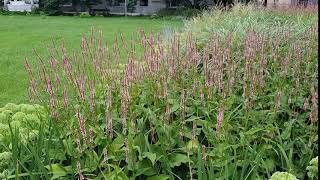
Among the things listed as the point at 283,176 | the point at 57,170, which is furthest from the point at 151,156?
the point at 283,176

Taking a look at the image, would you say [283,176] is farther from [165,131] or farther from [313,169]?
[165,131]

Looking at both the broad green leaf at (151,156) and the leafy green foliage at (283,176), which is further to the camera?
the broad green leaf at (151,156)

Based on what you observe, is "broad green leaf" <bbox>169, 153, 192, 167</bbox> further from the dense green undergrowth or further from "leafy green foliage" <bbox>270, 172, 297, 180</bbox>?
"leafy green foliage" <bbox>270, 172, 297, 180</bbox>

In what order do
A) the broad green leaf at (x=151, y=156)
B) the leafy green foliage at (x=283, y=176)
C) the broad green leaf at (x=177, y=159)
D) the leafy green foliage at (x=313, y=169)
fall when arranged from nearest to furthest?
the leafy green foliage at (x=283, y=176)
the leafy green foliage at (x=313, y=169)
the broad green leaf at (x=151, y=156)
the broad green leaf at (x=177, y=159)

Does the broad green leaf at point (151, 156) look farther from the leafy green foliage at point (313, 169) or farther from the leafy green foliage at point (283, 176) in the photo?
the leafy green foliage at point (313, 169)

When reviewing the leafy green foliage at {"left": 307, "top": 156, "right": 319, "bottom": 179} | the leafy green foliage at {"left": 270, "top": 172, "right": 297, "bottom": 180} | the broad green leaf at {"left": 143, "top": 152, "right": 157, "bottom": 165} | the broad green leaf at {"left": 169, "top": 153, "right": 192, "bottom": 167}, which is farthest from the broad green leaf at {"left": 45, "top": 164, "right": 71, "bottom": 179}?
the leafy green foliage at {"left": 307, "top": 156, "right": 319, "bottom": 179}

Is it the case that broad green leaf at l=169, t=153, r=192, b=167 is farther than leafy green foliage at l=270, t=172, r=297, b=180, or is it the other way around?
broad green leaf at l=169, t=153, r=192, b=167

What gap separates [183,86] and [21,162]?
5.25ft

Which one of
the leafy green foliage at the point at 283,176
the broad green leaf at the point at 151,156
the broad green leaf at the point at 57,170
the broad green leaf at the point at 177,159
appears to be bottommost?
the broad green leaf at the point at 57,170

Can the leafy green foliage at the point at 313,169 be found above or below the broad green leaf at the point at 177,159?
above

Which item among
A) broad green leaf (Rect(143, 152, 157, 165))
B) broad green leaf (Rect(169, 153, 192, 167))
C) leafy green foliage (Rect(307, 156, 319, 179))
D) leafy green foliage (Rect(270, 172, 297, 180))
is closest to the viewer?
leafy green foliage (Rect(270, 172, 297, 180))

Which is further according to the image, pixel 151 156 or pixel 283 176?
pixel 151 156

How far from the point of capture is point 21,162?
10.6ft

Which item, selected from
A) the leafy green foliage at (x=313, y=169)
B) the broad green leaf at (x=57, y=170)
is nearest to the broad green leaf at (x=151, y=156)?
the broad green leaf at (x=57, y=170)
